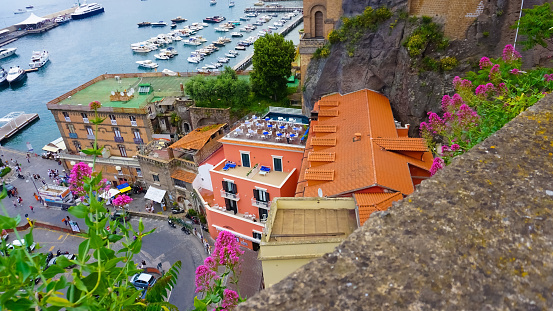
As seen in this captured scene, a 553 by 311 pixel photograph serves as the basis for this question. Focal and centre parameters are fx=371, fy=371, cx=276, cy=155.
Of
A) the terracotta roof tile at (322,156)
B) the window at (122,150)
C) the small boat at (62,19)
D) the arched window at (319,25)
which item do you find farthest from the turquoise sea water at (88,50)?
the terracotta roof tile at (322,156)

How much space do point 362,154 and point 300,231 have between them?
6703 millimetres

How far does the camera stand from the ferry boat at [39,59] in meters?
80.4

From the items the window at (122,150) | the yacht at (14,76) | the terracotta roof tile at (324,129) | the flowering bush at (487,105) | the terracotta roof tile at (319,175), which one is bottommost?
the window at (122,150)

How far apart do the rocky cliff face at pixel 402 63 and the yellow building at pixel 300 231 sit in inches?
524

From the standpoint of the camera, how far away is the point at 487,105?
10.2m

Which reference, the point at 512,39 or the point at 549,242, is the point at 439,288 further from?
the point at 512,39

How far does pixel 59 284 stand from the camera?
12.4 ft

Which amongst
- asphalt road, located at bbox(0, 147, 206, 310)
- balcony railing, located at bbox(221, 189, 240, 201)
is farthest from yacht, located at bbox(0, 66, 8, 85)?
balcony railing, located at bbox(221, 189, 240, 201)

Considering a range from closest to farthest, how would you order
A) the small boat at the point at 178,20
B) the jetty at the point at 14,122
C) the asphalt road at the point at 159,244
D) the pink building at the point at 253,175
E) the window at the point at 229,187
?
the pink building at the point at 253,175 → the asphalt road at the point at 159,244 → the window at the point at 229,187 → the jetty at the point at 14,122 → the small boat at the point at 178,20

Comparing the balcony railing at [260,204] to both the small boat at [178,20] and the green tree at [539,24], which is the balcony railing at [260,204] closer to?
the green tree at [539,24]

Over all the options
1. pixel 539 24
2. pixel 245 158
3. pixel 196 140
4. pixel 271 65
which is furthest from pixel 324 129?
pixel 271 65

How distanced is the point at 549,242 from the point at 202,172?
27.5m

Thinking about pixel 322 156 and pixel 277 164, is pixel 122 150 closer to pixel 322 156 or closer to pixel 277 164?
pixel 277 164

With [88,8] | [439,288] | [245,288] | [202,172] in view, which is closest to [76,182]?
[439,288]
